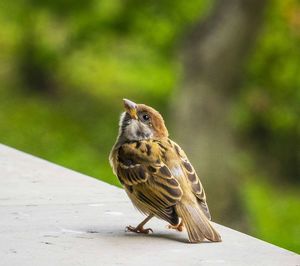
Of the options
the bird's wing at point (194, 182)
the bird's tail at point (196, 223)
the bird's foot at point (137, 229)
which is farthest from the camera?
the bird's wing at point (194, 182)

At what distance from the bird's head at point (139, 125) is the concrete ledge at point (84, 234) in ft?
1.15

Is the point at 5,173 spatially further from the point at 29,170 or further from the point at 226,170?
the point at 226,170

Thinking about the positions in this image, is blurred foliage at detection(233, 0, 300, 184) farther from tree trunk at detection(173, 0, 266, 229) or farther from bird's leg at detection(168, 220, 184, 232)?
bird's leg at detection(168, 220, 184, 232)

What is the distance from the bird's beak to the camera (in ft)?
17.9

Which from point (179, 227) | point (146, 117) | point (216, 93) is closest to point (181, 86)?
point (216, 93)

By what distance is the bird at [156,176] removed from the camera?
500 centimetres

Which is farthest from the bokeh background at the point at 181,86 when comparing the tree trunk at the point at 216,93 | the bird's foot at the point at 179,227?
the bird's foot at the point at 179,227

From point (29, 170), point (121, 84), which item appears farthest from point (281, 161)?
point (29, 170)

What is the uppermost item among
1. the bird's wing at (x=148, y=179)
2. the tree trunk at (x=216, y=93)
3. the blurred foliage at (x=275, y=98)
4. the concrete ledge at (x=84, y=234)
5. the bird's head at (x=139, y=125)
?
the blurred foliage at (x=275, y=98)

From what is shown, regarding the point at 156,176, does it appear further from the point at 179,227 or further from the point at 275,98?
the point at 275,98

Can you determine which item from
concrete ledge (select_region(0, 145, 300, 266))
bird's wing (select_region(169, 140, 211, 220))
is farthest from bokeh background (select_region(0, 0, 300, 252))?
bird's wing (select_region(169, 140, 211, 220))

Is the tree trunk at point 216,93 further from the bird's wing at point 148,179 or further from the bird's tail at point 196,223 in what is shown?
the bird's tail at point 196,223

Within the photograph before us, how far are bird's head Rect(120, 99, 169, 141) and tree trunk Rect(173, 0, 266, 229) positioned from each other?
238 inches

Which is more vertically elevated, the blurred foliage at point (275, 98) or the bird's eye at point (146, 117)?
the blurred foliage at point (275, 98)
